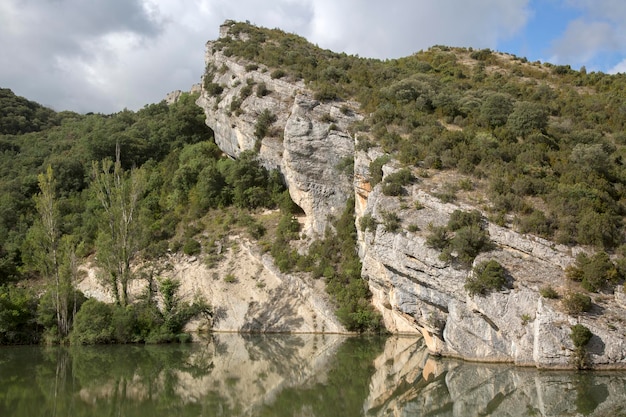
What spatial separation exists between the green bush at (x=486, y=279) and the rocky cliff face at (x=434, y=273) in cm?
34

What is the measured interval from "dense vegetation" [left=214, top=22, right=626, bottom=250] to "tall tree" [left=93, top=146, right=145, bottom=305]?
18303 mm

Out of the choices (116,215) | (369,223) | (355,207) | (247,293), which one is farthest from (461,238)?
(116,215)

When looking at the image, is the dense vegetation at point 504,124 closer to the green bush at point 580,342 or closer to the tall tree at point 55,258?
the green bush at point 580,342

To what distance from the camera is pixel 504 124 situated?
4025cm

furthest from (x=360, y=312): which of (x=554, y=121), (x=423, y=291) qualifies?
(x=554, y=121)

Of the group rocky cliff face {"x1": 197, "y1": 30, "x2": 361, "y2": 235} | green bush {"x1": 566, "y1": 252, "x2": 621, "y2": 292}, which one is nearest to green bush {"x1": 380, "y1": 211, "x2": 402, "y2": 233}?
green bush {"x1": 566, "y1": 252, "x2": 621, "y2": 292}

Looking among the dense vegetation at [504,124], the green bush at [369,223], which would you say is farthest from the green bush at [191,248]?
the green bush at [369,223]

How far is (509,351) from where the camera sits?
24.3 metres

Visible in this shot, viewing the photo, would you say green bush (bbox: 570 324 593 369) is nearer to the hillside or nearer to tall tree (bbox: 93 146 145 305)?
the hillside

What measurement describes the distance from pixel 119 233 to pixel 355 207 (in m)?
18.2

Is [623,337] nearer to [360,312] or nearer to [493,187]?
[493,187]

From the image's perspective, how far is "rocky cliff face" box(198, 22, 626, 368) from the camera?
2253 centimetres

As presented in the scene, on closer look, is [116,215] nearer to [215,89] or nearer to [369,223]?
[369,223]

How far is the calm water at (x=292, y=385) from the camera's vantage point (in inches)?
712
